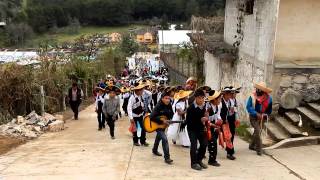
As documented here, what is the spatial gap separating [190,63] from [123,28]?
243ft

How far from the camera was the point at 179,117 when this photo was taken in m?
10.5

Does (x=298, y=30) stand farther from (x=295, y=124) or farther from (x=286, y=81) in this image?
(x=295, y=124)

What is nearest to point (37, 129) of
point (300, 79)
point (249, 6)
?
point (249, 6)

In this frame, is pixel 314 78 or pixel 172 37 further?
pixel 172 37

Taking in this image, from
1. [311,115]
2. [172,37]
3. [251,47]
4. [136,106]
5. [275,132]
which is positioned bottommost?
[172,37]

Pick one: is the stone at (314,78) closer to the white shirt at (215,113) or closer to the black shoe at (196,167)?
the white shirt at (215,113)

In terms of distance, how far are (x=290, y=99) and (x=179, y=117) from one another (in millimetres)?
3593

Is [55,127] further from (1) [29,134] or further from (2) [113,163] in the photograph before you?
(2) [113,163]

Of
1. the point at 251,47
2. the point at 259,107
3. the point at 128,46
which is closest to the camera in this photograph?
the point at 259,107

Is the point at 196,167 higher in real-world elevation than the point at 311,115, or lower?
lower

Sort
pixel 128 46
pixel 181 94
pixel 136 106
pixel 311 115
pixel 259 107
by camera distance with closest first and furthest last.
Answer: pixel 259 107 < pixel 181 94 < pixel 136 106 < pixel 311 115 < pixel 128 46

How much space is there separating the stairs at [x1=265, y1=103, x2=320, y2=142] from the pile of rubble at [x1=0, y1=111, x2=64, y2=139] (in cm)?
698

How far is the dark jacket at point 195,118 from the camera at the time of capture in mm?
8508

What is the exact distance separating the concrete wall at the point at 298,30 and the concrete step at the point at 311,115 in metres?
1.63
